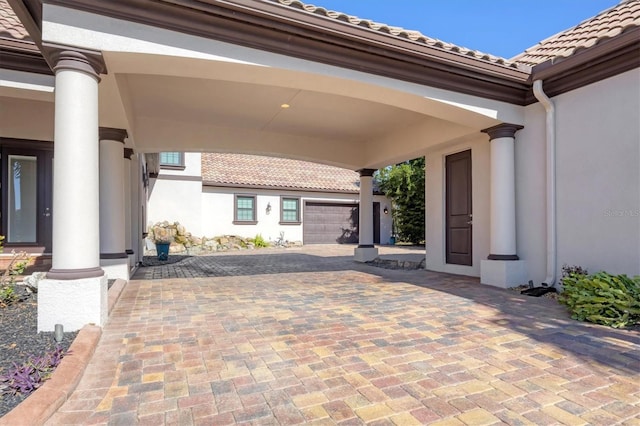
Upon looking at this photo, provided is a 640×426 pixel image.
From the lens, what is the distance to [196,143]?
26.4 feet

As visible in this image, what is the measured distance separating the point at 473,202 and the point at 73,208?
6.41m

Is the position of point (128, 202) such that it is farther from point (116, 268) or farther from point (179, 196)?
point (179, 196)

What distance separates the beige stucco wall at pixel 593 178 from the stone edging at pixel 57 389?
5768 millimetres

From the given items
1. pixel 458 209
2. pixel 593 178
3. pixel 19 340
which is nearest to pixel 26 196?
pixel 19 340

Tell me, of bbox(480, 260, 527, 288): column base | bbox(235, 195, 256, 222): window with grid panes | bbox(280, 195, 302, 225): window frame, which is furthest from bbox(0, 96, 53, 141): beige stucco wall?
bbox(280, 195, 302, 225): window frame

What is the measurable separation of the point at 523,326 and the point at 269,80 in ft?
12.8

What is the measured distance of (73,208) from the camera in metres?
3.27

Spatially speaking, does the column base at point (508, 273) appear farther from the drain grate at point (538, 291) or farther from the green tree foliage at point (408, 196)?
the green tree foliage at point (408, 196)

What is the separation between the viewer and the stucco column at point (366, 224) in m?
10.1

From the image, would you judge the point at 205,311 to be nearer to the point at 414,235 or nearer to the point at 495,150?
the point at 495,150

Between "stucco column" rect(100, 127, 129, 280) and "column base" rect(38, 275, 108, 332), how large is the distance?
2783 millimetres

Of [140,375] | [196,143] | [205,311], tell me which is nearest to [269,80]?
[205,311]

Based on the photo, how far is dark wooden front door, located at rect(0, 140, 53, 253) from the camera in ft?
22.5

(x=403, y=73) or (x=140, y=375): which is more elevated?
(x=403, y=73)
